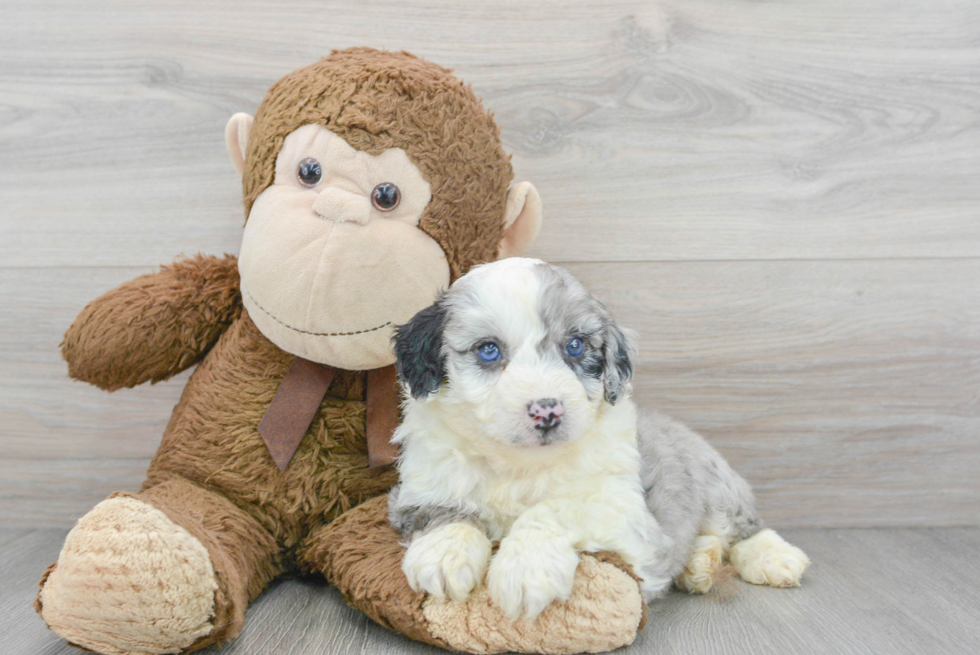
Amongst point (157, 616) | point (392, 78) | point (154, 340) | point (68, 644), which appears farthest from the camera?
point (154, 340)

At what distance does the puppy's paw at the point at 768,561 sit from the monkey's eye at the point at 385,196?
110 centimetres

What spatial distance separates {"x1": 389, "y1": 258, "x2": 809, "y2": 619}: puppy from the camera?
1.27m

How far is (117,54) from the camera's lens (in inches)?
83.0

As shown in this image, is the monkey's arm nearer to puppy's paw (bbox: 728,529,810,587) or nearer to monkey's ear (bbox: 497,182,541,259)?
monkey's ear (bbox: 497,182,541,259)

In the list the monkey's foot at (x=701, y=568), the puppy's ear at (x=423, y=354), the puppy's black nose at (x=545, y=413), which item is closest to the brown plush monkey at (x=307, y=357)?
the puppy's ear at (x=423, y=354)

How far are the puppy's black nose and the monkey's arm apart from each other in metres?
0.90

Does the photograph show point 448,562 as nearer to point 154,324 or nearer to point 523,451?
point 523,451

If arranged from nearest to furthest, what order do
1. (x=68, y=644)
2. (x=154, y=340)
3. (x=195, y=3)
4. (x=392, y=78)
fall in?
(x=68, y=644), (x=392, y=78), (x=154, y=340), (x=195, y=3)

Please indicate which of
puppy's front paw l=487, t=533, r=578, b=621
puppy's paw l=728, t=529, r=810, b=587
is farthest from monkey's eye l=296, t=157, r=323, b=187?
puppy's paw l=728, t=529, r=810, b=587

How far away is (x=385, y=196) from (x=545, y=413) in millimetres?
582

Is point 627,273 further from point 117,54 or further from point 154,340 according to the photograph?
point 117,54

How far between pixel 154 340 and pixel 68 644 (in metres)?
0.63

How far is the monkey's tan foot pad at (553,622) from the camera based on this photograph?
1288 mm

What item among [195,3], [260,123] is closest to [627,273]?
[260,123]
